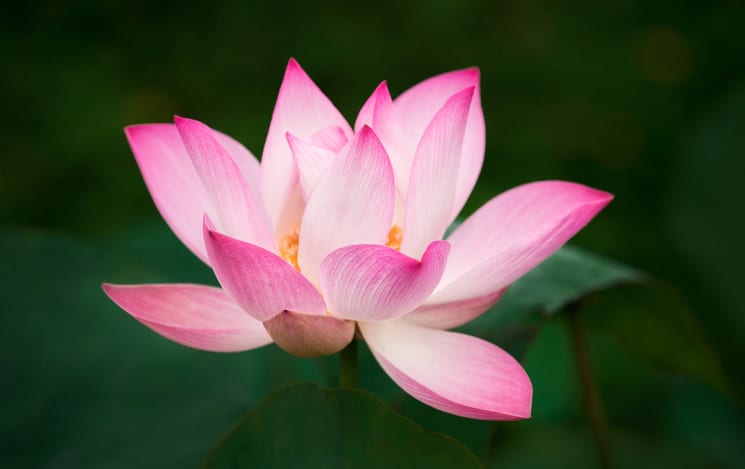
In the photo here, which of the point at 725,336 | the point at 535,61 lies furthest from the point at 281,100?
the point at 535,61

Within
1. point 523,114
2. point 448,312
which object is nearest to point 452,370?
point 448,312

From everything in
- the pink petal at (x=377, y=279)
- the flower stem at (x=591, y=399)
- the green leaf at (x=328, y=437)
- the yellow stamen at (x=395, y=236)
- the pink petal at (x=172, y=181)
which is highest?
the pink petal at (x=172, y=181)

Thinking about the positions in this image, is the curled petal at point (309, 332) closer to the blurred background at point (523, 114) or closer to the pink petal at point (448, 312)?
the pink petal at point (448, 312)

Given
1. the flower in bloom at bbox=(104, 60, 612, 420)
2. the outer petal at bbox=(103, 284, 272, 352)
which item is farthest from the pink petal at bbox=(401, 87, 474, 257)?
the outer petal at bbox=(103, 284, 272, 352)

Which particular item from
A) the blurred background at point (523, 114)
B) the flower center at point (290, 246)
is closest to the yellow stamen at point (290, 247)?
the flower center at point (290, 246)

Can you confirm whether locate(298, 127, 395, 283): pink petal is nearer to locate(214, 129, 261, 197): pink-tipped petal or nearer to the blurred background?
locate(214, 129, 261, 197): pink-tipped petal

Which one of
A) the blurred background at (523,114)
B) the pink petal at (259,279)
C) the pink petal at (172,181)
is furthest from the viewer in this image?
the blurred background at (523,114)
